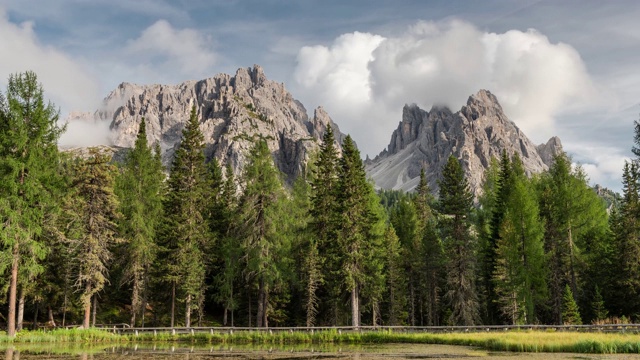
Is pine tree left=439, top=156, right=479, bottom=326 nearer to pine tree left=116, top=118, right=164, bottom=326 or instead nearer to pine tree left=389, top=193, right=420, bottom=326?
pine tree left=389, top=193, right=420, bottom=326

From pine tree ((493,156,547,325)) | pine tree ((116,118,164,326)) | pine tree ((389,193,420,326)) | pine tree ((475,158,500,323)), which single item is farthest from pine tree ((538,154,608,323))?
pine tree ((116,118,164,326))

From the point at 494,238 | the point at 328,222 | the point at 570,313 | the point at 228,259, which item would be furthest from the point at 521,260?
the point at 228,259

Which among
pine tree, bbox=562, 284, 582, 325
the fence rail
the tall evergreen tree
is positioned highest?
the tall evergreen tree

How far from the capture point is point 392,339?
1384 inches

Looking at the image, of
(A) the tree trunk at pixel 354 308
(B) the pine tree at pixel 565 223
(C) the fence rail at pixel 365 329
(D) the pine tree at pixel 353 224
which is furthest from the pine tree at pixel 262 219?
(B) the pine tree at pixel 565 223

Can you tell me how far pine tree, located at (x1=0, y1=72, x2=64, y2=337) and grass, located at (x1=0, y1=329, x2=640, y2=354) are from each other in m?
4.14

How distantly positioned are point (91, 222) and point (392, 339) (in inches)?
942

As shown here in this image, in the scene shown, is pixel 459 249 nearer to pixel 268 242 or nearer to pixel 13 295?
pixel 268 242

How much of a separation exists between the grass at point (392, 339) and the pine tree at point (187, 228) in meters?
5.05

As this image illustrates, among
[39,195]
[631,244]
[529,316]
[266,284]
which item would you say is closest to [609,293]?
[631,244]

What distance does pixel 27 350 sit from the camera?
2666cm

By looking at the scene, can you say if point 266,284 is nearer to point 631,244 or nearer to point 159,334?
point 159,334

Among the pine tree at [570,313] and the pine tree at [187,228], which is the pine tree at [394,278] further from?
the pine tree at [187,228]

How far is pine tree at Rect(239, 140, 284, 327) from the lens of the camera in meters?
42.0
